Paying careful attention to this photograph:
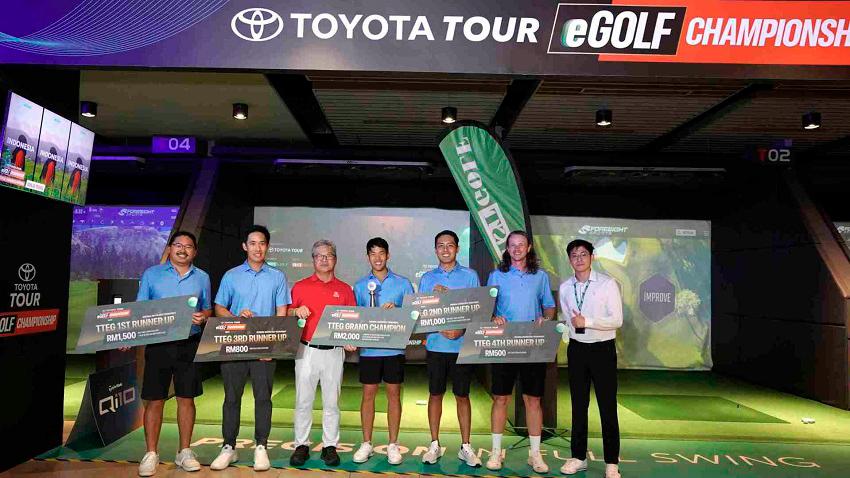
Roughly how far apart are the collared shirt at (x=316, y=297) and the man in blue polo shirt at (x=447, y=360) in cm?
58

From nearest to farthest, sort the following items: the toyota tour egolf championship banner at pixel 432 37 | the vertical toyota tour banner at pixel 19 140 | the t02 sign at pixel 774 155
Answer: the vertical toyota tour banner at pixel 19 140 < the toyota tour egolf championship banner at pixel 432 37 < the t02 sign at pixel 774 155

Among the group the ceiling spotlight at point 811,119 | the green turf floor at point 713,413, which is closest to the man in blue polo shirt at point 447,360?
the green turf floor at point 713,413

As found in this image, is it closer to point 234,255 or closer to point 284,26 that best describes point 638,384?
point 234,255

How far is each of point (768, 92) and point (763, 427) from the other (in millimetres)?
3389

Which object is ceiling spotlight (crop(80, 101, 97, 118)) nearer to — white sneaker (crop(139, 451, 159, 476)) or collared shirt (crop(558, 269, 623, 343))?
white sneaker (crop(139, 451, 159, 476))

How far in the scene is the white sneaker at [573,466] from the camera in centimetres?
436

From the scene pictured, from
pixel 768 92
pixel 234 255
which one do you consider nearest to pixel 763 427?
pixel 768 92

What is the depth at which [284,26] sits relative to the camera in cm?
413

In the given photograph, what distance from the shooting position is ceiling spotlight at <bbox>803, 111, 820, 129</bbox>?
6.93 meters

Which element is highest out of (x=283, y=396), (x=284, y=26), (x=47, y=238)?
(x=284, y=26)

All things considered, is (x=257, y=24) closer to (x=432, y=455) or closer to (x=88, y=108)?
(x=432, y=455)

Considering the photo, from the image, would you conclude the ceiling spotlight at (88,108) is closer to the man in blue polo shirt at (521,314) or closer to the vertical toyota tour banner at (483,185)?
the vertical toyota tour banner at (483,185)

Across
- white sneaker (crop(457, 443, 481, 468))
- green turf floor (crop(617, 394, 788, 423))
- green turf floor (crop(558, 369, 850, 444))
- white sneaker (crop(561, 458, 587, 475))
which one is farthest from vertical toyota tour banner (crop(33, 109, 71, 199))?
green turf floor (crop(617, 394, 788, 423))

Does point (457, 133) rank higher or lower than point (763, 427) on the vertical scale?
higher
